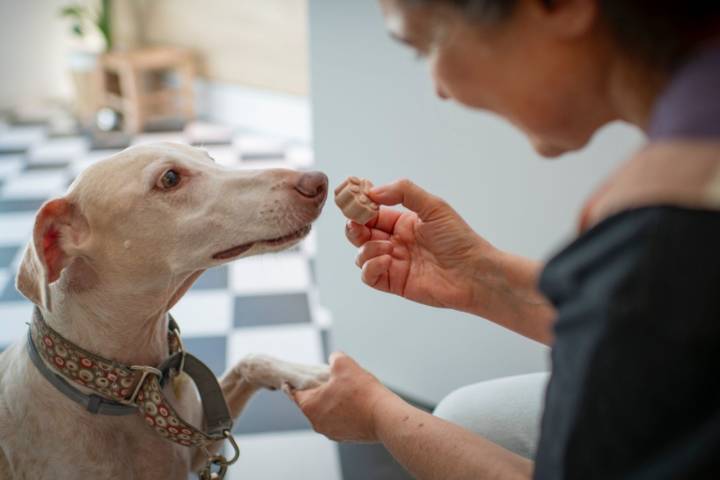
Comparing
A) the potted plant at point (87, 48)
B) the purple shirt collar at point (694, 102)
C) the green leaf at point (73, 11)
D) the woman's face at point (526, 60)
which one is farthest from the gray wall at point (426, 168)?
the green leaf at point (73, 11)

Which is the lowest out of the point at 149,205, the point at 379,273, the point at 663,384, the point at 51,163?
the point at 51,163

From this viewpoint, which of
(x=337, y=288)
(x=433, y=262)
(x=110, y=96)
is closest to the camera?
(x=433, y=262)

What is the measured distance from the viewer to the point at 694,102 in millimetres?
620

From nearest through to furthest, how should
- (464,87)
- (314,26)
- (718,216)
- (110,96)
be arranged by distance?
(718,216), (464,87), (314,26), (110,96)

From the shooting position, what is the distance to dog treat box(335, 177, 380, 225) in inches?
48.7

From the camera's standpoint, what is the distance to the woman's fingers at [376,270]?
133cm

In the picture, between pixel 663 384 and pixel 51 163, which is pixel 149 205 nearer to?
pixel 663 384

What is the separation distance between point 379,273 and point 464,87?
1.94ft

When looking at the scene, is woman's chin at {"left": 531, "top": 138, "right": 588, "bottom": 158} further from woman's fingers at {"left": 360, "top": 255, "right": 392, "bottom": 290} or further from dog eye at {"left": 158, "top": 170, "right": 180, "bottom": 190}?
dog eye at {"left": 158, "top": 170, "right": 180, "bottom": 190}

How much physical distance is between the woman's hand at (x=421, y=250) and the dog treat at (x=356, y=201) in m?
0.02

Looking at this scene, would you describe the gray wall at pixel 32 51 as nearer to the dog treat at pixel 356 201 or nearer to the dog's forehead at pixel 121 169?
the dog's forehead at pixel 121 169

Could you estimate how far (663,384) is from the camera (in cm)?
61

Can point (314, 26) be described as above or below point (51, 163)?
above

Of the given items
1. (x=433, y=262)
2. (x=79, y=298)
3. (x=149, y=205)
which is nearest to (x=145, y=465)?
(x=79, y=298)
